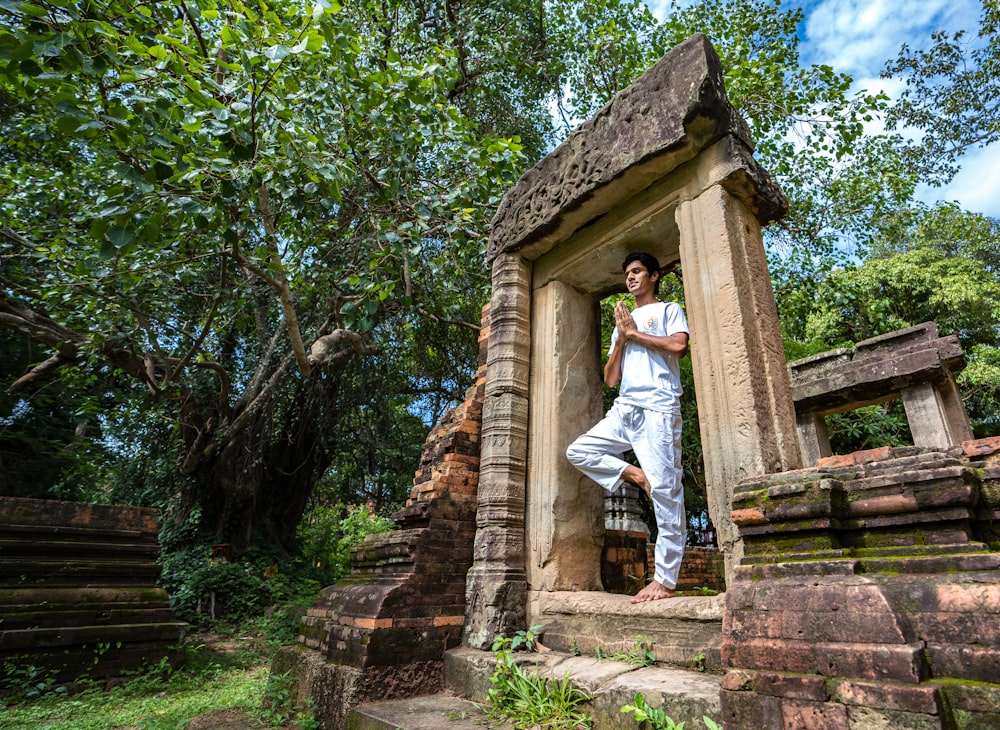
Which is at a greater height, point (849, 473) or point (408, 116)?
point (408, 116)

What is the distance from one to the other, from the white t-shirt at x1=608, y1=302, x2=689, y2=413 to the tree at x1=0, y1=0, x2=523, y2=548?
8.71 ft

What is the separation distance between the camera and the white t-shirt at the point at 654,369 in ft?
11.4

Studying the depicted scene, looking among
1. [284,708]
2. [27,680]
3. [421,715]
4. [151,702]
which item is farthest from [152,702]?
[421,715]

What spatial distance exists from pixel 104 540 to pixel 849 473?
21.5ft

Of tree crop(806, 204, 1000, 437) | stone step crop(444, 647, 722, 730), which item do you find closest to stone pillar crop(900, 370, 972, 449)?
stone step crop(444, 647, 722, 730)

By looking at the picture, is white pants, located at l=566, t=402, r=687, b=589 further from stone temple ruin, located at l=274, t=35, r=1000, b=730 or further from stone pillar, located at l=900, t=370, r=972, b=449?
stone pillar, located at l=900, t=370, r=972, b=449

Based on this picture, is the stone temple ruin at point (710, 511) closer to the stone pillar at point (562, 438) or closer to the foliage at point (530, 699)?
the stone pillar at point (562, 438)

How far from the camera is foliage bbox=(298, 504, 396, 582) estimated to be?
1139 centimetres

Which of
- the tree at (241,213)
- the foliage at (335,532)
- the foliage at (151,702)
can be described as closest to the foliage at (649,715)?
the foliage at (151,702)

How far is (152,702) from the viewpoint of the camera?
172 inches

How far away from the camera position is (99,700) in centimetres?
442

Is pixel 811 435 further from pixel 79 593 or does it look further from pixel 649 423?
pixel 79 593

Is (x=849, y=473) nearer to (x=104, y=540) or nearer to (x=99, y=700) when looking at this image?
(x=99, y=700)

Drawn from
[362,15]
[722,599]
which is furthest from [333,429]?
[722,599]
